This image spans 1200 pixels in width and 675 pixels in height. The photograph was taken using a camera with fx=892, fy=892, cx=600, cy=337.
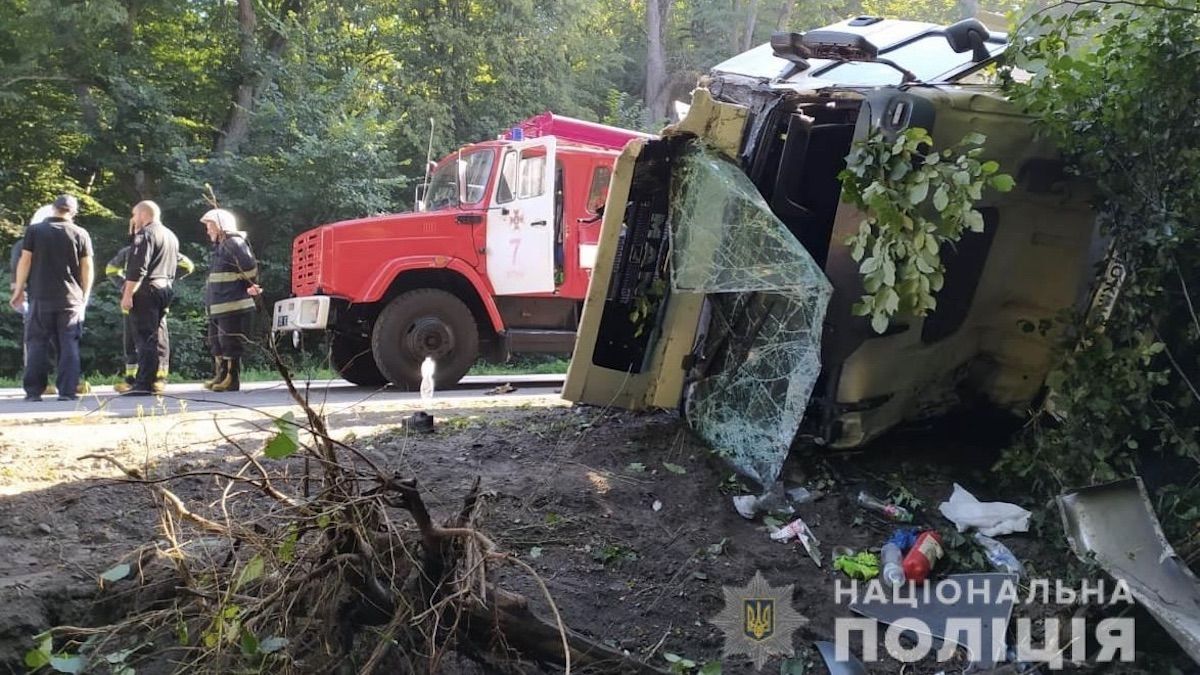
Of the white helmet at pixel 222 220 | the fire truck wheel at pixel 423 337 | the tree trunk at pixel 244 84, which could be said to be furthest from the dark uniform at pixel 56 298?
the tree trunk at pixel 244 84

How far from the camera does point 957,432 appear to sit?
4.53 m

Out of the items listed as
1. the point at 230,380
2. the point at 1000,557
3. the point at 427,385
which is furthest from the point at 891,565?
the point at 230,380

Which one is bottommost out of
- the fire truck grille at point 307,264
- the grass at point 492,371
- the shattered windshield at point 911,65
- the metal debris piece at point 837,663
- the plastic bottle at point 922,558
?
the grass at point 492,371

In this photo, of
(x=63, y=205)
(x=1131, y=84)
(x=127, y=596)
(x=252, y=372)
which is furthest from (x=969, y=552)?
(x=252, y=372)

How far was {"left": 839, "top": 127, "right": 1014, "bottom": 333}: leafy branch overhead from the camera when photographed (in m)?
3.29

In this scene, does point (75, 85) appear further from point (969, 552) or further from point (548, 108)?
point (969, 552)

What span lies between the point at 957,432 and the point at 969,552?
107 centimetres

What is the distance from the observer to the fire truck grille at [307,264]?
7.70m

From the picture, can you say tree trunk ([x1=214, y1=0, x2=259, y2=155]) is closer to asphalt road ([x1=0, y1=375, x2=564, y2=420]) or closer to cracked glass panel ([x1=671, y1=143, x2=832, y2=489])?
asphalt road ([x1=0, y1=375, x2=564, y2=420])

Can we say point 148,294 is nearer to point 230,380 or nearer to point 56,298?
point 56,298

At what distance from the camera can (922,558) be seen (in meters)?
3.42

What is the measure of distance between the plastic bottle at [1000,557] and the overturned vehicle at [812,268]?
2.40 ft

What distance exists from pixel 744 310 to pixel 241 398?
4.36 metres

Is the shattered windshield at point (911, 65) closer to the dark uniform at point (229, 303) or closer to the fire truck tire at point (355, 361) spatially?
the dark uniform at point (229, 303)
